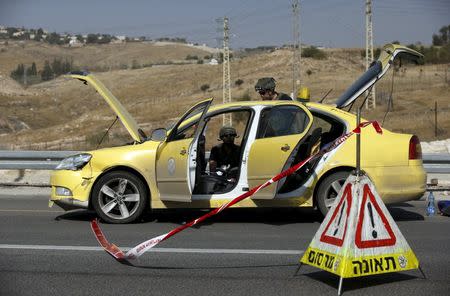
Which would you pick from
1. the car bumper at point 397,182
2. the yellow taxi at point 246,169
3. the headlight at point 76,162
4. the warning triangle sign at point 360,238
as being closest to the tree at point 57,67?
the headlight at point 76,162

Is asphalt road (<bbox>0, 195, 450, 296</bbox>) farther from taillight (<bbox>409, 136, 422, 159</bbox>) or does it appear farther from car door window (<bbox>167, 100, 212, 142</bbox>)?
car door window (<bbox>167, 100, 212, 142</bbox>)

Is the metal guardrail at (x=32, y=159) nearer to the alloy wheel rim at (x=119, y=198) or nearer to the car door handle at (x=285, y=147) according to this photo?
the alloy wheel rim at (x=119, y=198)

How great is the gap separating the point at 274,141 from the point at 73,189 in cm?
260

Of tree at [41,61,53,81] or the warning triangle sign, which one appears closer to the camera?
the warning triangle sign

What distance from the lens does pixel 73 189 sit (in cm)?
935

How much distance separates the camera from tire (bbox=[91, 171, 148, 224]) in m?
9.30

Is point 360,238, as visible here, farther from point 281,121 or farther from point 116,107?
point 116,107

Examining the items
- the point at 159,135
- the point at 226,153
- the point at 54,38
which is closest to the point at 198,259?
the point at 159,135

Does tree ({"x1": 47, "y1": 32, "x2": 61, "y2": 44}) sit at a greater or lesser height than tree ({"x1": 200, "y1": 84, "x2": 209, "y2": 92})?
greater

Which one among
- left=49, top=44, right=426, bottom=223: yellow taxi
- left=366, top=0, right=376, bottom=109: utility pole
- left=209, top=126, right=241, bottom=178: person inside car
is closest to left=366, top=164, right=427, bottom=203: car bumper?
left=49, top=44, right=426, bottom=223: yellow taxi

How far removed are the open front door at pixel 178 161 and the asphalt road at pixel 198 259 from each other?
474 mm

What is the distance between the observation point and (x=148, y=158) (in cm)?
927

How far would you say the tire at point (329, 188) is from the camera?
30.1 ft

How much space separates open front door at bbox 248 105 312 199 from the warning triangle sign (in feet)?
9.53
